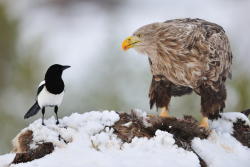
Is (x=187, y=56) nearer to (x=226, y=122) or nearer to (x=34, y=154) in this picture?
(x=226, y=122)

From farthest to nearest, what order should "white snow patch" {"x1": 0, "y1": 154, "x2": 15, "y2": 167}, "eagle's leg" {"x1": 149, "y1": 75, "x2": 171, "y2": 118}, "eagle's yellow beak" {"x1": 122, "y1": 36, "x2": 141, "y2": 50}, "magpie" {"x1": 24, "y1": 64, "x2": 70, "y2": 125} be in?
1. "eagle's leg" {"x1": 149, "y1": 75, "x2": 171, "y2": 118}
2. "eagle's yellow beak" {"x1": 122, "y1": 36, "x2": 141, "y2": 50}
3. "magpie" {"x1": 24, "y1": 64, "x2": 70, "y2": 125}
4. "white snow patch" {"x1": 0, "y1": 154, "x2": 15, "y2": 167}

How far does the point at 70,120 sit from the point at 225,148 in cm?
143

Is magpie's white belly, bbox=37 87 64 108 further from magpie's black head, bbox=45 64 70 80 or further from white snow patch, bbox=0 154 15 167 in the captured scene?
white snow patch, bbox=0 154 15 167

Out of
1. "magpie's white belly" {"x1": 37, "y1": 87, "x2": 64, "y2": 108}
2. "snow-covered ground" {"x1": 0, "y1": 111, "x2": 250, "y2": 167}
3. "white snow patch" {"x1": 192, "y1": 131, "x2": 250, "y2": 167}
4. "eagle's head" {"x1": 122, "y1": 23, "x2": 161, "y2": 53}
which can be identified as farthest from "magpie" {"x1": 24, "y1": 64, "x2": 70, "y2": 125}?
"white snow patch" {"x1": 192, "y1": 131, "x2": 250, "y2": 167}

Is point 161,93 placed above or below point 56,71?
below

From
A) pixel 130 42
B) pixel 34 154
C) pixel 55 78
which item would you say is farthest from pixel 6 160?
pixel 130 42

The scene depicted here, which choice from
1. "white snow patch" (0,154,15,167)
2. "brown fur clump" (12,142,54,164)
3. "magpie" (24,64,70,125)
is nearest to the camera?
"brown fur clump" (12,142,54,164)

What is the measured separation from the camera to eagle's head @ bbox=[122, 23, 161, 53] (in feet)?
19.2

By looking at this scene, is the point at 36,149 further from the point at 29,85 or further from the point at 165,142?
the point at 29,85

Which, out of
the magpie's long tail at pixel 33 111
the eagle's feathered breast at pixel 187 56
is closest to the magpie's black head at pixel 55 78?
the magpie's long tail at pixel 33 111

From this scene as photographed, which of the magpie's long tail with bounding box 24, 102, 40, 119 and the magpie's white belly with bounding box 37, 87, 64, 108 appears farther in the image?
the magpie's long tail with bounding box 24, 102, 40, 119

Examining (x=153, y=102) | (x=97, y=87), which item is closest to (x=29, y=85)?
(x=97, y=87)

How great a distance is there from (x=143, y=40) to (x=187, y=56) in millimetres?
481

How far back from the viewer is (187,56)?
19.2 feet
